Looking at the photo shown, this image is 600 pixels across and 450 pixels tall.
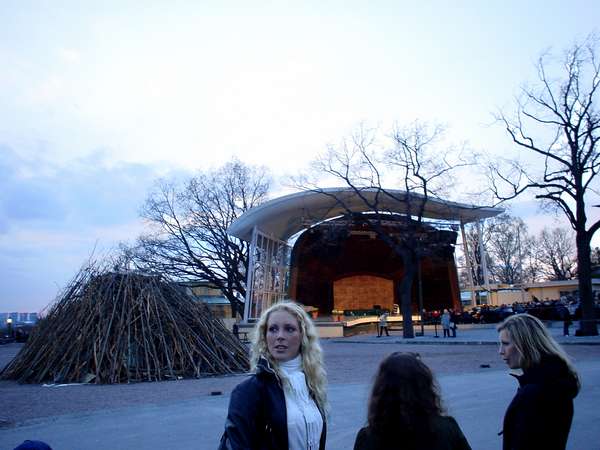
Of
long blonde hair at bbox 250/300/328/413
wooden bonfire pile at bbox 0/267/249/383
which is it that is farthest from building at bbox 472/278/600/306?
long blonde hair at bbox 250/300/328/413

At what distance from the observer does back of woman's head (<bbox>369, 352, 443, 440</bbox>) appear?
2.38 m

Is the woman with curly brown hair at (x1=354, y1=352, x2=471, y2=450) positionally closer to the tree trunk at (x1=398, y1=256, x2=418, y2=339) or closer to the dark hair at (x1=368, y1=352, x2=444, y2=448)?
the dark hair at (x1=368, y1=352, x2=444, y2=448)

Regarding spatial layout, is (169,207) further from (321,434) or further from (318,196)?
(321,434)

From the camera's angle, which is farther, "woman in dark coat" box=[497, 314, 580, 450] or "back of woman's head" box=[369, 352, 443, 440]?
"woman in dark coat" box=[497, 314, 580, 450]

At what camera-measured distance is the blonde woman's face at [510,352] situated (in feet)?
10.5

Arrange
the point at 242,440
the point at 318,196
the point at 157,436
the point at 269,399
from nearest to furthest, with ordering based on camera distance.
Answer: the point at 242,440, the point at 269,399, the point at 157,436, the point at 318,196

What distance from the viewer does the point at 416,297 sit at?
4984cm

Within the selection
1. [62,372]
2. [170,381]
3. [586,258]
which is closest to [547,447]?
[170,381]

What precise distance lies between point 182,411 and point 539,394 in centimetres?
611

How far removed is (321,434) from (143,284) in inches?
455

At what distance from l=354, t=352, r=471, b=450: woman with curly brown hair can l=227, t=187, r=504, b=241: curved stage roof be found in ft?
109

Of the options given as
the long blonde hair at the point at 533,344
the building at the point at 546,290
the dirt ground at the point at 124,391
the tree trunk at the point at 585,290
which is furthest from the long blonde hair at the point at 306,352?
the building at the point at 546,290

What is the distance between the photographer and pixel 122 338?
1259cm

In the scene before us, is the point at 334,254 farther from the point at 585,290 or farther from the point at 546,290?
the point at 585,290
